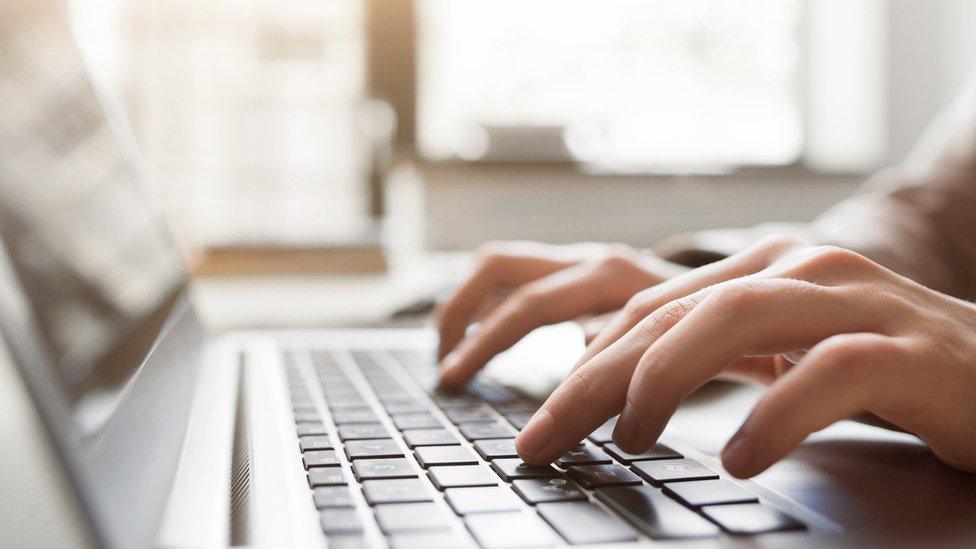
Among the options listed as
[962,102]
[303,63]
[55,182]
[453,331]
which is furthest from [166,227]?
[303,63]

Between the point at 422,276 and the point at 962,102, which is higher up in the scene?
the point at 962,102

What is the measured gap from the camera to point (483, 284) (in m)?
0.71

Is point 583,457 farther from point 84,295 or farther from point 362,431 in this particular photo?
point 84,295

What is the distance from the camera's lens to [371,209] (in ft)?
6.09

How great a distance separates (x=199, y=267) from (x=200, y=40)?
0.78 m

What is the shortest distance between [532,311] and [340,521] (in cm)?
36

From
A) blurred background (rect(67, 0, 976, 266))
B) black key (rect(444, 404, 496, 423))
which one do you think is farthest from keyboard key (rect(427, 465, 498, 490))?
blurred background (rect(67, 0, 976, 266))

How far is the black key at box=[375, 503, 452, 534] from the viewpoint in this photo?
0.26m

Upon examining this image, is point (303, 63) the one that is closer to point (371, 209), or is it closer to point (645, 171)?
point (371, 209)

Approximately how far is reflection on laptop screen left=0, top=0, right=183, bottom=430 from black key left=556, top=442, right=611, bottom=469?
0.18 meters

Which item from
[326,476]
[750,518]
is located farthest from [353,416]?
[750,518]

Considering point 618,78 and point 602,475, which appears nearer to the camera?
point 602,475

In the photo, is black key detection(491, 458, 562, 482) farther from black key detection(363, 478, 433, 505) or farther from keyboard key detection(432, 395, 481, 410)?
keyboard key detection(432, 395, 481, 410)

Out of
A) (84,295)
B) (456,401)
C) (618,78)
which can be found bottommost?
(456,401)
